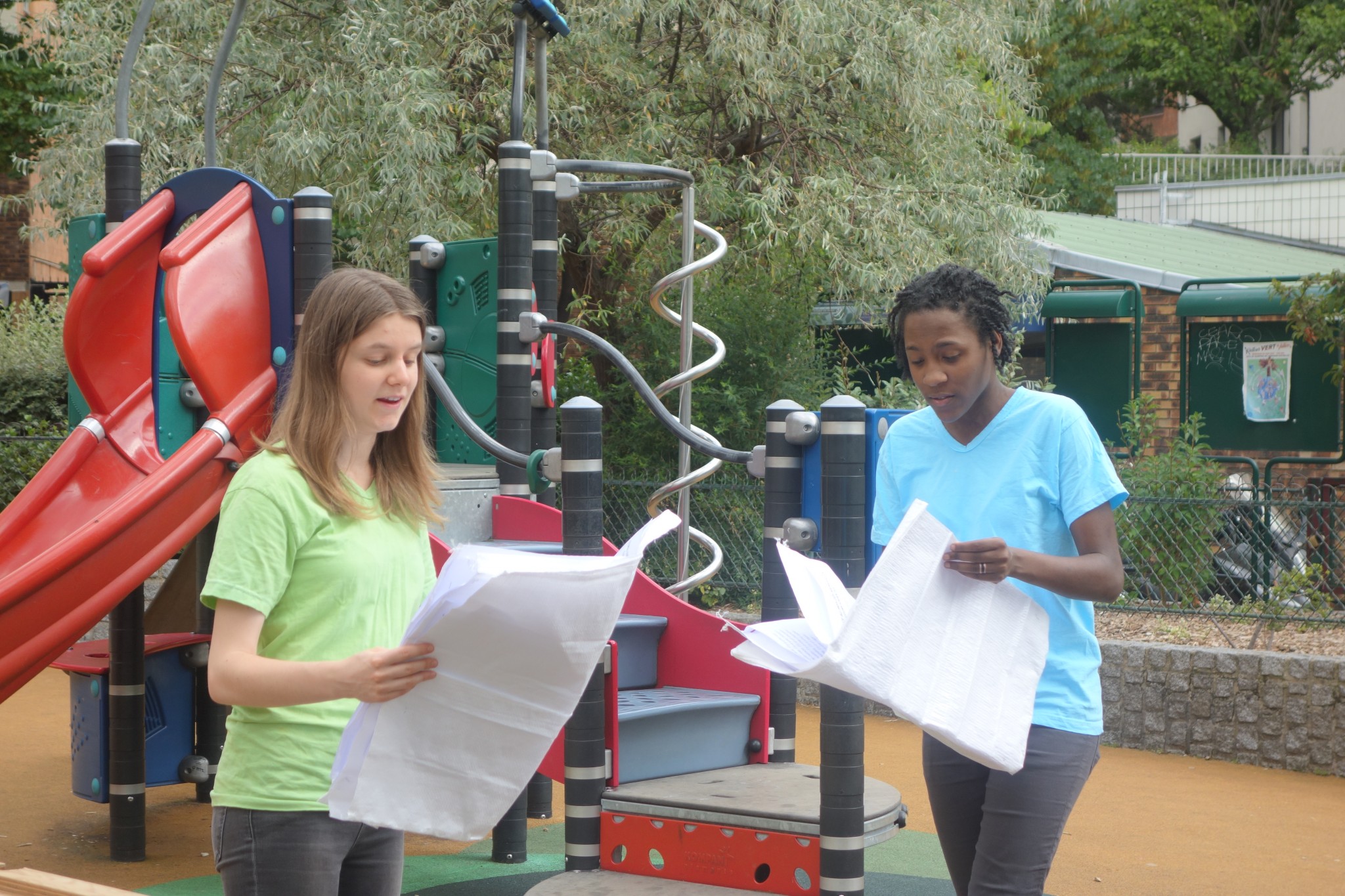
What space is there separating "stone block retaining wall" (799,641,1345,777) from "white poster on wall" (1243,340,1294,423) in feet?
20.0

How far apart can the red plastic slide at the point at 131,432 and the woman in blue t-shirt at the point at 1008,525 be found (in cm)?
279

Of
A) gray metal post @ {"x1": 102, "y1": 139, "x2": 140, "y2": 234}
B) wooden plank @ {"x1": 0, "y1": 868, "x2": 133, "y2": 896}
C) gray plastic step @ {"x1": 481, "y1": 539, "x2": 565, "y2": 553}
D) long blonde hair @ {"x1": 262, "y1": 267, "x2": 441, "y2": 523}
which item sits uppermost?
gray metal post @ {"x1": 102, "y1": 139, "x2": 140, "y2": 234}

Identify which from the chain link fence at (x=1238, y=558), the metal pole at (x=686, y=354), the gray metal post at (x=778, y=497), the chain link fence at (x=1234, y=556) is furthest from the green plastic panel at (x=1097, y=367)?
the gray metal post at (x=778, y=497)

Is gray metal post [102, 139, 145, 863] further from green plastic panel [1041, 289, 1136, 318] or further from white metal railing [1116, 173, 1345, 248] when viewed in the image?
white metal railing [1116, 173, 1345, 248]

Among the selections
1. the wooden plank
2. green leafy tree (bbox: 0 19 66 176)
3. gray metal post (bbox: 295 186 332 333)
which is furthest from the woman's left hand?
green leafy tree (bbox: 0 19 66 176)

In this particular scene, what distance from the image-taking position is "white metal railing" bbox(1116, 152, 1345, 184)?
2461cm

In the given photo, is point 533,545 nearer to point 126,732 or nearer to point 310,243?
point 310,243

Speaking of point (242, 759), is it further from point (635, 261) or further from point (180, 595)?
point (635, 261)

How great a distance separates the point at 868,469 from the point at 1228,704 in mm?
3678

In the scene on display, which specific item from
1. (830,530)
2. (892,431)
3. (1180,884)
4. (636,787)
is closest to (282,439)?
(892,431)

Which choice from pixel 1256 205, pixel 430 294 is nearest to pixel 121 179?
pixel 430 294

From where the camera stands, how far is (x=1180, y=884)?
4.96m

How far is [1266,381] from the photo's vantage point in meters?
12.4

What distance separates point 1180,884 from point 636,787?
221 cm
